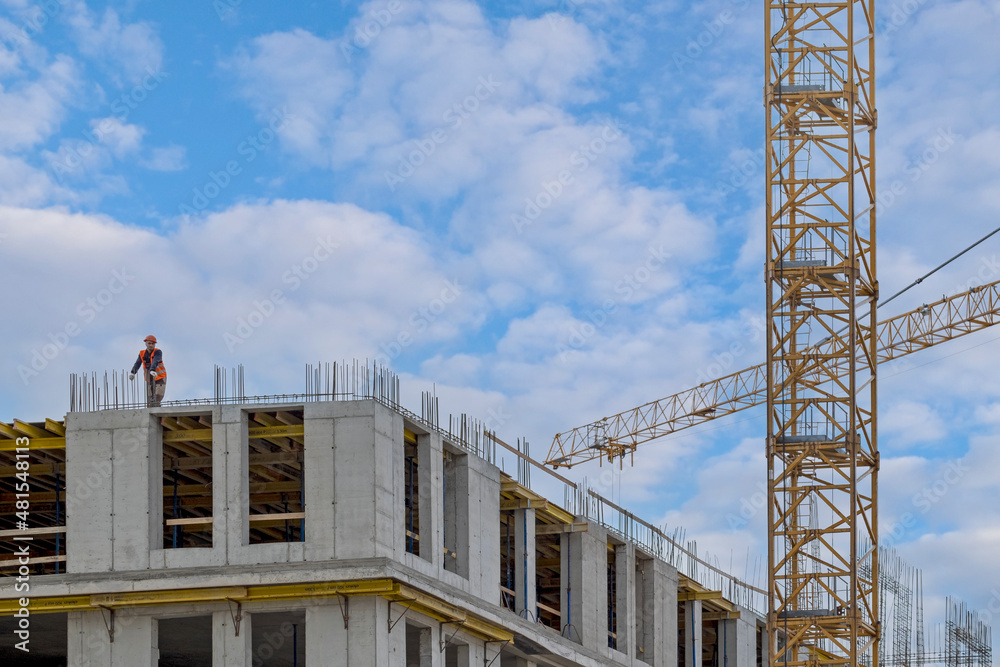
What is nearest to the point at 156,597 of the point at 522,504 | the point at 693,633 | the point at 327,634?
the point at 327,634

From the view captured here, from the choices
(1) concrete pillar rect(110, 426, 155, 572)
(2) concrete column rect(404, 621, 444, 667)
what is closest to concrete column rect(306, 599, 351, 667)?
(2) concrete column rect(404, 621, 444, 667)

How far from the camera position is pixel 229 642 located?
30.2 meters

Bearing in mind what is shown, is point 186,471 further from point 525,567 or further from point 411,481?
point 525,567

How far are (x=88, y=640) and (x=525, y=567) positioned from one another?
1090 cm

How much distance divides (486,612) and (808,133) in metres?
22.2

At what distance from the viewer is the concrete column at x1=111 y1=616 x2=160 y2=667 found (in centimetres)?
3012

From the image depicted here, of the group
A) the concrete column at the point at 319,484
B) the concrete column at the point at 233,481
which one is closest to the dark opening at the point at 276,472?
the concrete column at the point at 319,484

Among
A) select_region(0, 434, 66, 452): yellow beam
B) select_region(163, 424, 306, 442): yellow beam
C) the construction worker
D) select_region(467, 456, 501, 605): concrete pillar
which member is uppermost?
the construction worker

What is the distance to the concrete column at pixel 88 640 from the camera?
30.2 meters

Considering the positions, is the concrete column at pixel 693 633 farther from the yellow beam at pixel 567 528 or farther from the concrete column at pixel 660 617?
the yellow beam at pixel 567 528

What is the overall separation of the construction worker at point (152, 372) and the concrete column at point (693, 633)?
68.9 feet

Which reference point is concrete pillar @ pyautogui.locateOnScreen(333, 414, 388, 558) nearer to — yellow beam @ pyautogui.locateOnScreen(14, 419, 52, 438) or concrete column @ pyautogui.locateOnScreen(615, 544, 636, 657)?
yellow beam @ pyautogui.locateOnScreen(14, 419, 52, 438)

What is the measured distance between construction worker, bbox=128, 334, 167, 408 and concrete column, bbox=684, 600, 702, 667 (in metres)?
21.0

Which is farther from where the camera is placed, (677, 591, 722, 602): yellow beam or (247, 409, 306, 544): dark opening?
(677, 591, 722, 602): yellow beam
